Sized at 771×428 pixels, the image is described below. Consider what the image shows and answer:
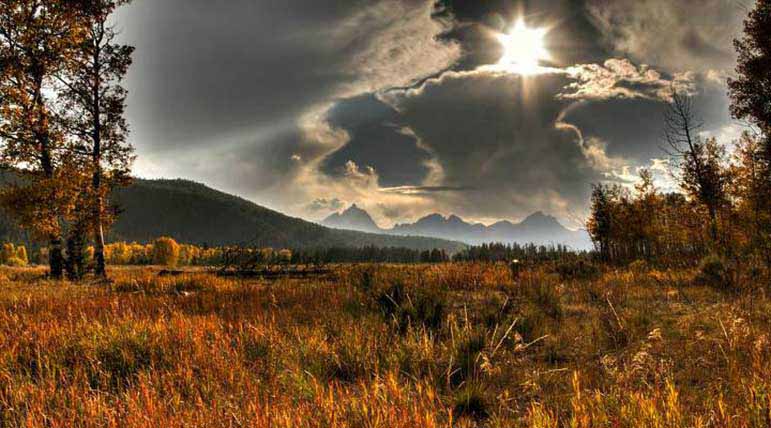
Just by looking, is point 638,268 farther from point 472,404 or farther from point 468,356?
point 472,404

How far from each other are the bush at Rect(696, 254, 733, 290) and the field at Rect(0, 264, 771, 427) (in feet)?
11.7

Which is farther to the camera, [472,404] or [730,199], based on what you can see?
[730,199]

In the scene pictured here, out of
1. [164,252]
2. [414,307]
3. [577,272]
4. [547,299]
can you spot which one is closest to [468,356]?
[414,307]

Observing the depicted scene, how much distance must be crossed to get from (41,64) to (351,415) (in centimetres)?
2282

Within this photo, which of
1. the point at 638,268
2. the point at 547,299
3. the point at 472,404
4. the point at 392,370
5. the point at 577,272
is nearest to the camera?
the point at 472,404

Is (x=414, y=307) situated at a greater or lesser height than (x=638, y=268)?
greater

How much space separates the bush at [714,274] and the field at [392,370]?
3.57 meters

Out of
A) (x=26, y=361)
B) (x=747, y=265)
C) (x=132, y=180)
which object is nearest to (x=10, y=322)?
(x=26, y=361)

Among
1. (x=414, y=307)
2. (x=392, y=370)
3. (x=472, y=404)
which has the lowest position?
(x=472, y=404)

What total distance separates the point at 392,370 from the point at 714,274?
41.4 ft

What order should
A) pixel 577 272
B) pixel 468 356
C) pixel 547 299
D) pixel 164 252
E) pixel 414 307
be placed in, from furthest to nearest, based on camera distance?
pixel 164 252, pixel 577 272, pixel 547 299, pixel 414 307, pixel 468 356

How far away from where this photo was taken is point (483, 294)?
9.88m

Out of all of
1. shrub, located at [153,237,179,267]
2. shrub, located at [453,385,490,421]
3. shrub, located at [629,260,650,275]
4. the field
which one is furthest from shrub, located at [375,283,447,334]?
shrub, located at [153,237,179,267]

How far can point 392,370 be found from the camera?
12.9 ft
